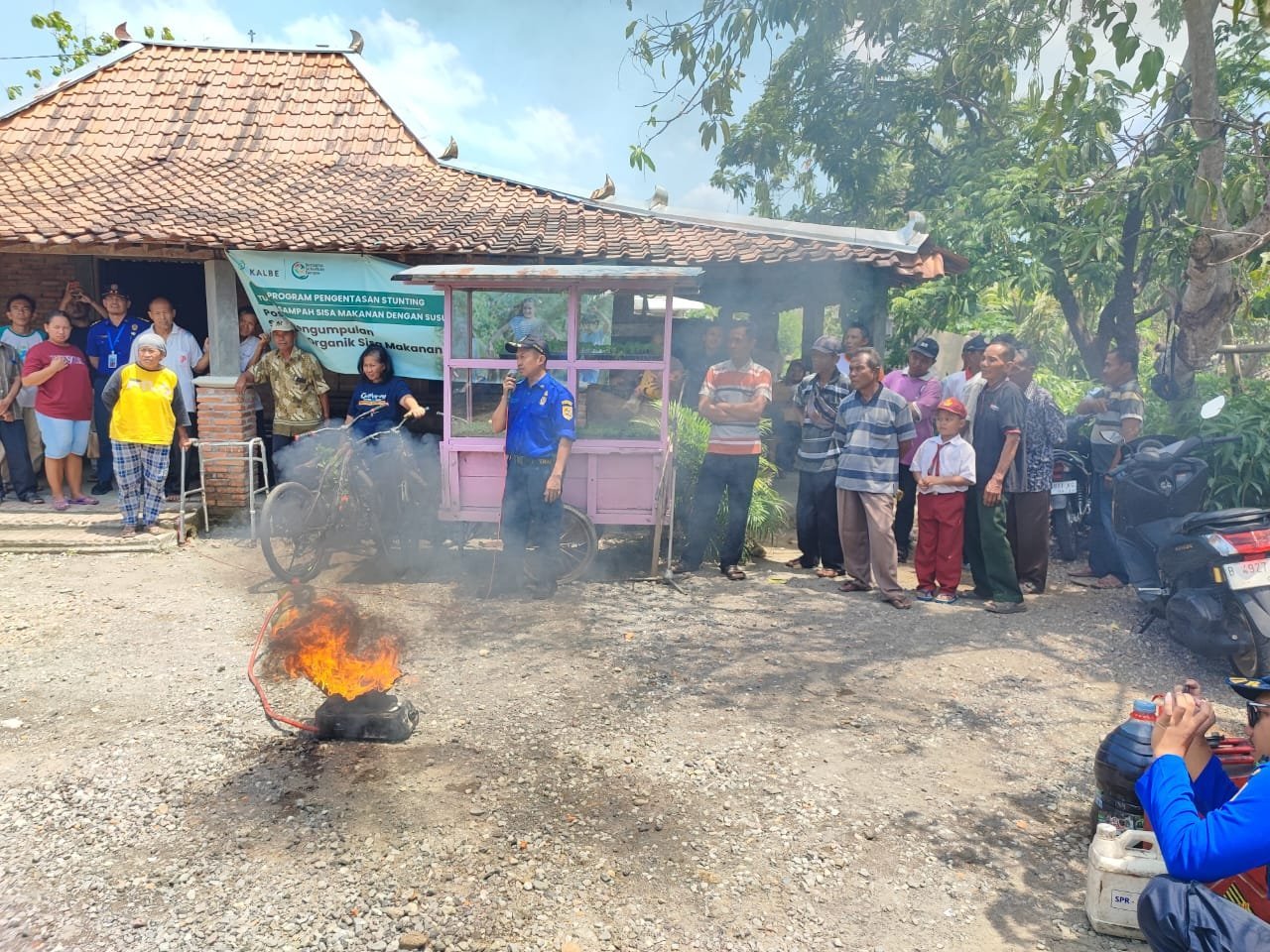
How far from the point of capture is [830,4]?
564 centimetres

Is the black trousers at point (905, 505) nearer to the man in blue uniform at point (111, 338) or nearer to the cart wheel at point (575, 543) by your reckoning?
the cart wheel at point (575, 543)

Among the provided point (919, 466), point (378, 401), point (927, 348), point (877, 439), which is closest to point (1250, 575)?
point (919, 466)

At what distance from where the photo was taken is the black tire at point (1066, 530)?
25.3 ft

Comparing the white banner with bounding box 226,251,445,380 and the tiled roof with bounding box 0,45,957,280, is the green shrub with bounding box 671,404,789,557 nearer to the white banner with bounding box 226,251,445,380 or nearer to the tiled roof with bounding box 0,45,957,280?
the tiled roof with bounding box 0,45,957,280

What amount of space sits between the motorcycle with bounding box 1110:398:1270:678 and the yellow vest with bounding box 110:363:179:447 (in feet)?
25.4

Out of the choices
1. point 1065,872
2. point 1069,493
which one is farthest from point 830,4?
point 1065,872

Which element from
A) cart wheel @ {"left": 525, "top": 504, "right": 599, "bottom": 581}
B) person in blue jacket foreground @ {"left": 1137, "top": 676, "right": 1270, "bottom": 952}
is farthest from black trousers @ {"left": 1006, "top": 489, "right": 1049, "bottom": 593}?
person in blue jacket foreground @ {"left": 1137, "top": 676, "right": 1270, "bottom": 952}

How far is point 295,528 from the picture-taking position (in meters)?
6.70

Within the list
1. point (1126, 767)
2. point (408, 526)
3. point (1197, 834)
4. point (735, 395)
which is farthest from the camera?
point (408, 526)

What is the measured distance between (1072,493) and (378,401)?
611 centimetres

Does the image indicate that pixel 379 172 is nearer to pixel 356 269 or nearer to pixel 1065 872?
pixel 356 269

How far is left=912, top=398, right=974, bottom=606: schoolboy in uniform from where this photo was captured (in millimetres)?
6305

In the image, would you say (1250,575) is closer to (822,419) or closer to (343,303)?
(822,419)

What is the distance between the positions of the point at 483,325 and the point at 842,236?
4.22m
